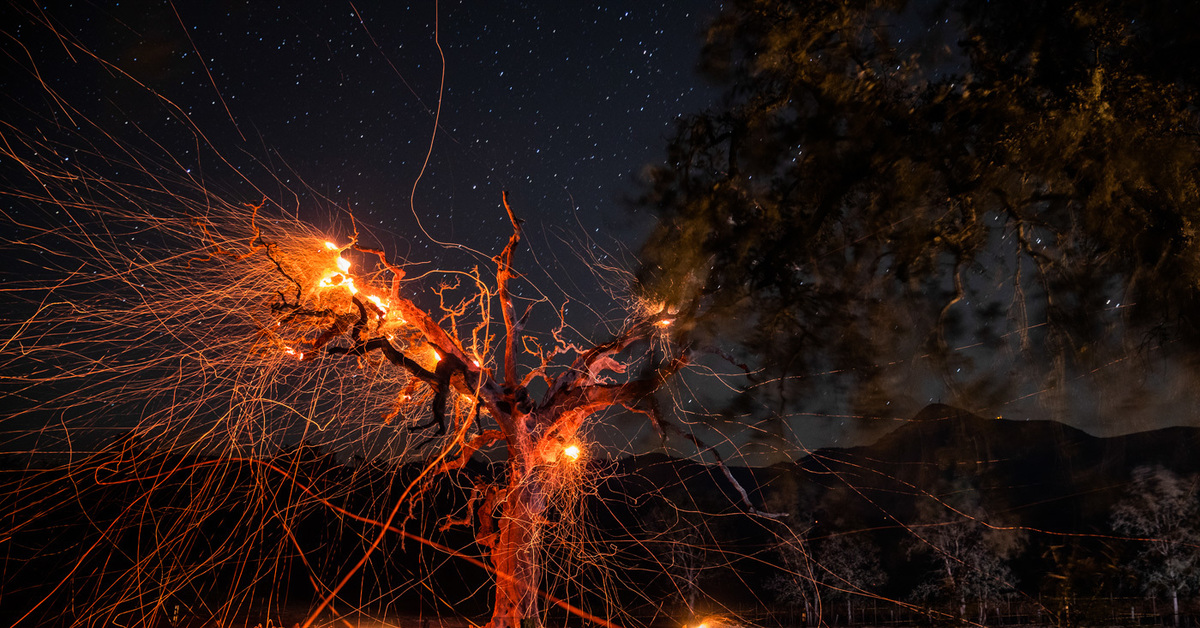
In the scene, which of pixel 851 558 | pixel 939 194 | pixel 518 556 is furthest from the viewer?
pixel 851 558

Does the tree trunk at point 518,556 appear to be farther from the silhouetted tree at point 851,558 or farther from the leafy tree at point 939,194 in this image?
the silhouetted tree at point 851,558

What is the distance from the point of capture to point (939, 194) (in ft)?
10.1

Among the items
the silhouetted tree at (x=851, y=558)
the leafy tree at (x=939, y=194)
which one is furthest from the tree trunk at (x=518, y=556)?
the silhouetted tree at (x=851, y=558)

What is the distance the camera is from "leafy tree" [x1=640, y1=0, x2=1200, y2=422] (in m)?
2.56

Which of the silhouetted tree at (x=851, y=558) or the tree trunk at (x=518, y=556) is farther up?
the silhouetted tree at (x=851, y=558)

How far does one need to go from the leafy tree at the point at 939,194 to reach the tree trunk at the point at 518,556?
1.70 meters

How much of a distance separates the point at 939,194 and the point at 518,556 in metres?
3.54

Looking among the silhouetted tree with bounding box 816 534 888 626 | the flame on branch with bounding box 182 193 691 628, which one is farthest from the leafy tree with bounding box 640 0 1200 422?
the silhouetted tree with bounding box 816 534 888 626

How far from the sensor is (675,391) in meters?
4.16

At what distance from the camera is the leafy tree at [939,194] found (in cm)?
256

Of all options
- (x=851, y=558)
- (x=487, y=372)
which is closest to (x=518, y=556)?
(x=487, y=372)

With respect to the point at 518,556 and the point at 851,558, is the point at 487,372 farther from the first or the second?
the point at 851,558

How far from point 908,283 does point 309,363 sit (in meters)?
4.04

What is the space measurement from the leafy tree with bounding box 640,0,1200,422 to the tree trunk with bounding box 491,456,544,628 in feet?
5.57
